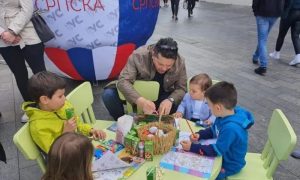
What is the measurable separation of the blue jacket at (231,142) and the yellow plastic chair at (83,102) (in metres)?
0.86

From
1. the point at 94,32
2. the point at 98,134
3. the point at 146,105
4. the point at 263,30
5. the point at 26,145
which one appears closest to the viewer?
the point at 26,145

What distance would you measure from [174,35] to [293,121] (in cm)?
551

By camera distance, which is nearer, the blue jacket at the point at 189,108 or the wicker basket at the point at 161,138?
the wicker basket at the point at 161,138

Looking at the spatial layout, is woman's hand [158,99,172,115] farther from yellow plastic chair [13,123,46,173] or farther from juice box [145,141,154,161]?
yellow plastic chair [13,123,46,173]

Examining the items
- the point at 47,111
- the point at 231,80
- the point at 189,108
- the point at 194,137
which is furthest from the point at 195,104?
the point at 231,80

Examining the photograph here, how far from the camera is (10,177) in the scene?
112 inches

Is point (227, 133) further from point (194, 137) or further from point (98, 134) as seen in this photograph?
point (98, 134)

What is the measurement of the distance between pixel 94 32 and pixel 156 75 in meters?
1.24

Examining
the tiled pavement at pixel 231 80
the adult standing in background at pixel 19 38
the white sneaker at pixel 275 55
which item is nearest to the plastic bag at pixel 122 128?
the tiled pavement at pixel 231 80

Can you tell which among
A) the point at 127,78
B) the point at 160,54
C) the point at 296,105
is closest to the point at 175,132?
the point at 160,54

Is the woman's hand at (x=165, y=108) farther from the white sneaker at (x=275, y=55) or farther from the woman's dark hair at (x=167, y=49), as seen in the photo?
the white sneaker at (x=275, y=55)

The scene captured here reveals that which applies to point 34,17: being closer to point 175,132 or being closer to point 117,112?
point 117,112

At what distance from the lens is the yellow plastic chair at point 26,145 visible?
1.83 meters

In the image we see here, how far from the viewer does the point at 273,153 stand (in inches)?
86.4
